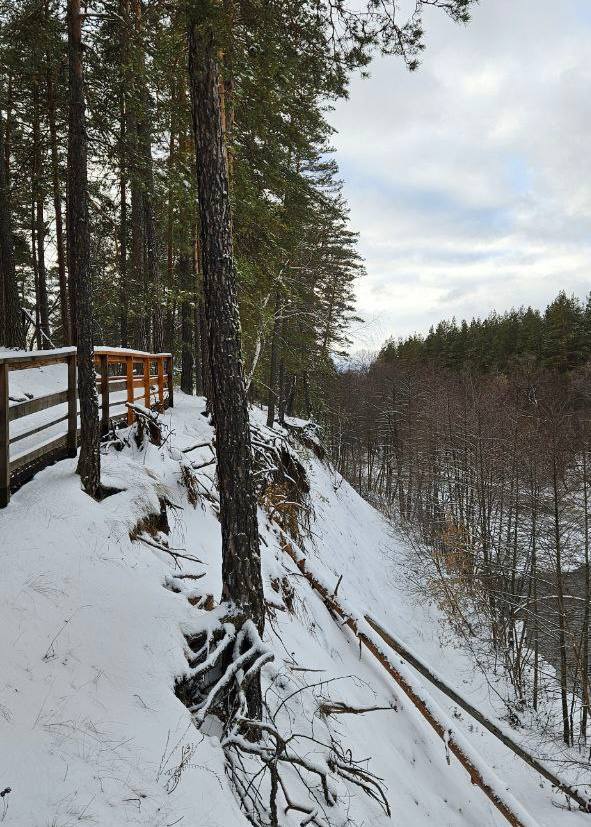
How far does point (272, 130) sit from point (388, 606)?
13.6 meters

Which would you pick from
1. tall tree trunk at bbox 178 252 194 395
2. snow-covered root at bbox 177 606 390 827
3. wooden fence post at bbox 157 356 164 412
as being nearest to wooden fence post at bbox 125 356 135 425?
wooden fence post at bbox 157 356 164 412

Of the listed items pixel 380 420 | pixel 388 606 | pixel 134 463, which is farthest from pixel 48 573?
pixel 380 420

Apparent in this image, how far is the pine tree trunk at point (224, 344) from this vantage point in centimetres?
340

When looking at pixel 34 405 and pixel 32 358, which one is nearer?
pixel 32 358

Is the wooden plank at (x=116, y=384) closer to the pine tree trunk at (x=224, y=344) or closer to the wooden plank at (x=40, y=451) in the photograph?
the wooden plank at (x=40, y=451)

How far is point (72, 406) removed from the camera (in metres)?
5.11

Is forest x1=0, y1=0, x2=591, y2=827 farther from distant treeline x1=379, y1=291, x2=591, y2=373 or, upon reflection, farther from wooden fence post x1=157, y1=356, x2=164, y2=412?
distant treeline x1=379, y1=291, x2=591, y2=373

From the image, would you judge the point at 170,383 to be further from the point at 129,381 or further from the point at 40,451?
the point at 40,451

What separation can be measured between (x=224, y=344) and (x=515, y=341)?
44.6m

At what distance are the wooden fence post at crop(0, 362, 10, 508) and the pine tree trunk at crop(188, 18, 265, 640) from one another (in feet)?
6.19

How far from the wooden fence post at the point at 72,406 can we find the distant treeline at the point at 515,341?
3972 cm

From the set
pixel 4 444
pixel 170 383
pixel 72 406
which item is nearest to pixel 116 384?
pixel 170 383

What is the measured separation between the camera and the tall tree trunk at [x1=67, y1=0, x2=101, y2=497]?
4465 mm

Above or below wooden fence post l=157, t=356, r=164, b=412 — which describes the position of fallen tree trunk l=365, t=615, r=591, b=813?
below
